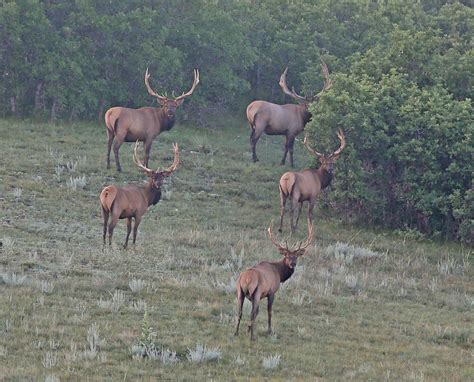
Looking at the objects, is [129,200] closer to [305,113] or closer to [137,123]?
[137,123]

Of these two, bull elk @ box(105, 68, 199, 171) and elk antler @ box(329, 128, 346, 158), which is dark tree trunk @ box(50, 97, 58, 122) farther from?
elk antler @ box(329, 128, 346, 158)

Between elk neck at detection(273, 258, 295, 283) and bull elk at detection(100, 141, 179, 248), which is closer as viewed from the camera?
elk neck at detection(273, 258, 295, 283)

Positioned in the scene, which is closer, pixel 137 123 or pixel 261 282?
pixel 261 282

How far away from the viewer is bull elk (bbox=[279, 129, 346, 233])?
832 inches

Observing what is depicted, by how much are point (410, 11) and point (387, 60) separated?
10.7m

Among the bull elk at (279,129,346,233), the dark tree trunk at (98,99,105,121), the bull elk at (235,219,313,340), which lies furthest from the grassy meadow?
the dark tree trunk at (98,99,105,121)

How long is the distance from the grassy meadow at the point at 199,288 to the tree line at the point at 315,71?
1457 millimetres

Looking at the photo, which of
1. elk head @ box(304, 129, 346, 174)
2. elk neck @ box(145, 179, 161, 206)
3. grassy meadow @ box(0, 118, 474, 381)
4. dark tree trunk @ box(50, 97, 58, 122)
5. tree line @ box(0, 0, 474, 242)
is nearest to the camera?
grassy meadow @ box(0, 118, 474, 381)

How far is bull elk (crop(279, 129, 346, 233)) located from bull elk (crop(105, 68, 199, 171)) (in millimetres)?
3839

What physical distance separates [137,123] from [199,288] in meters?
9.04

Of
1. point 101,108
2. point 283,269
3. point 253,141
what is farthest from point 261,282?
point 101,108

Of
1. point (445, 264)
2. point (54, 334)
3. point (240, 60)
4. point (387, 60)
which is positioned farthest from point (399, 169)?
point (54, 334)

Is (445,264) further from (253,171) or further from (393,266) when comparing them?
(253,171)

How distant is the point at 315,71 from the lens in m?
32.0
